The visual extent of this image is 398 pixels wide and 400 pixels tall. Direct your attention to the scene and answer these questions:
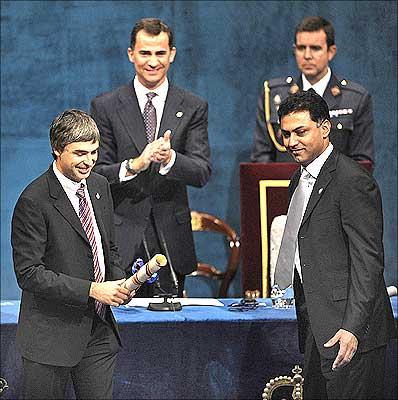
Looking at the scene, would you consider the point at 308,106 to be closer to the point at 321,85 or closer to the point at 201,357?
the point at 201,357

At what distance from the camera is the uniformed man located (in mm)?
5656

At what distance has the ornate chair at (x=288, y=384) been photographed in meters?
4.77

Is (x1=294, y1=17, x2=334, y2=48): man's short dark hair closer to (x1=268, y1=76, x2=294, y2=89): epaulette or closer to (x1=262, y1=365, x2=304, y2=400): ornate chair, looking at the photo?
(x1=268, y1=76, x2=294, y2=89): epaulette

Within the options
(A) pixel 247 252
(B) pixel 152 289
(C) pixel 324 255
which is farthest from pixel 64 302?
(A) pixel 247 252

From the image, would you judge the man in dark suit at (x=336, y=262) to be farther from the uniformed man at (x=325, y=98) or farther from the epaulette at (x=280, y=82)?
the epaulette at (x=280, y=82)

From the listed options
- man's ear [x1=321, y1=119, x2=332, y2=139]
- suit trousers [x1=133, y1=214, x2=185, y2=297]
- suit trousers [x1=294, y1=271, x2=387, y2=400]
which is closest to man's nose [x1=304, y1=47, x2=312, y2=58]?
suit trousers [x1=133, y1=214, x2=185, y2=297]

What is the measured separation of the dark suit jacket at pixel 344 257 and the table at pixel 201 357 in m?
0.73

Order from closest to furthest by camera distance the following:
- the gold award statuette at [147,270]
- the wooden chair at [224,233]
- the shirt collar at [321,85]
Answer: the gold award statuette at [147,270], the shirt collar at [321,85], the wooden chair at [224,233]

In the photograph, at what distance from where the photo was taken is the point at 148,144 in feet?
16.7

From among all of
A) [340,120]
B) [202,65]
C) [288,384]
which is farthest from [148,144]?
[202,65]

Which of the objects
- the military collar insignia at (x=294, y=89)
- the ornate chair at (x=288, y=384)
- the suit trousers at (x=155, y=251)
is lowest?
the ornate chair at (x=288, y=384)

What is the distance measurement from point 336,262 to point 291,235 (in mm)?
321

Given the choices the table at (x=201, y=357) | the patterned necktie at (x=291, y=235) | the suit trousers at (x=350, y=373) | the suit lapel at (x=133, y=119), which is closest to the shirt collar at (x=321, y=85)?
the suit lapel at (x=133, y=119)

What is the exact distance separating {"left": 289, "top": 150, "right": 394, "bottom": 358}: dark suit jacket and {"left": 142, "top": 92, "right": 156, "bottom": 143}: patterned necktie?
1.33m
